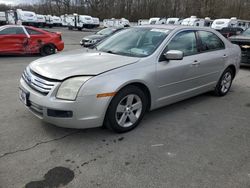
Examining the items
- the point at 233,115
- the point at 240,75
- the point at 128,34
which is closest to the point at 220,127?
the point at 233,115

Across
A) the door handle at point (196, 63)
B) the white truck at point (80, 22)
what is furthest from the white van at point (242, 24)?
the door handle at point (196, 63)

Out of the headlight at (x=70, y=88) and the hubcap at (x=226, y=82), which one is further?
the hubcap at (x=226, y=82)

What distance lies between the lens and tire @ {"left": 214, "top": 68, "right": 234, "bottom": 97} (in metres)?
5.23

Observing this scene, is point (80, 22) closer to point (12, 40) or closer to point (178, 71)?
point (12, 40)

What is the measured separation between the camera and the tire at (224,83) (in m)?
5.23

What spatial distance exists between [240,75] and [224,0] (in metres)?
45.2

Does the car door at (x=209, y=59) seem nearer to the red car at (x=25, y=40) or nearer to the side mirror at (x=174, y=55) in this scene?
the side mirror at (x=174, y=55)

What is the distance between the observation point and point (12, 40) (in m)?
10.2

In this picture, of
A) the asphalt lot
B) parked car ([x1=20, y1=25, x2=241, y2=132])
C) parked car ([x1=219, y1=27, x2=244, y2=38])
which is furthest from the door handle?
parked car ([x1=219, y1=27, x2=244, y2=38])

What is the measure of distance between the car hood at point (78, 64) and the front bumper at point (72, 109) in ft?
0.83

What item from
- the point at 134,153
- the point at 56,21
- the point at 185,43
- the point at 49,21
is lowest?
the point at 134,153

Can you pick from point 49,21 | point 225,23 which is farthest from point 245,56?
point 49,21

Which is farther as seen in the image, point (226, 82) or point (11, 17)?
point (11, 17)

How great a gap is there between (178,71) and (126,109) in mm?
1184
